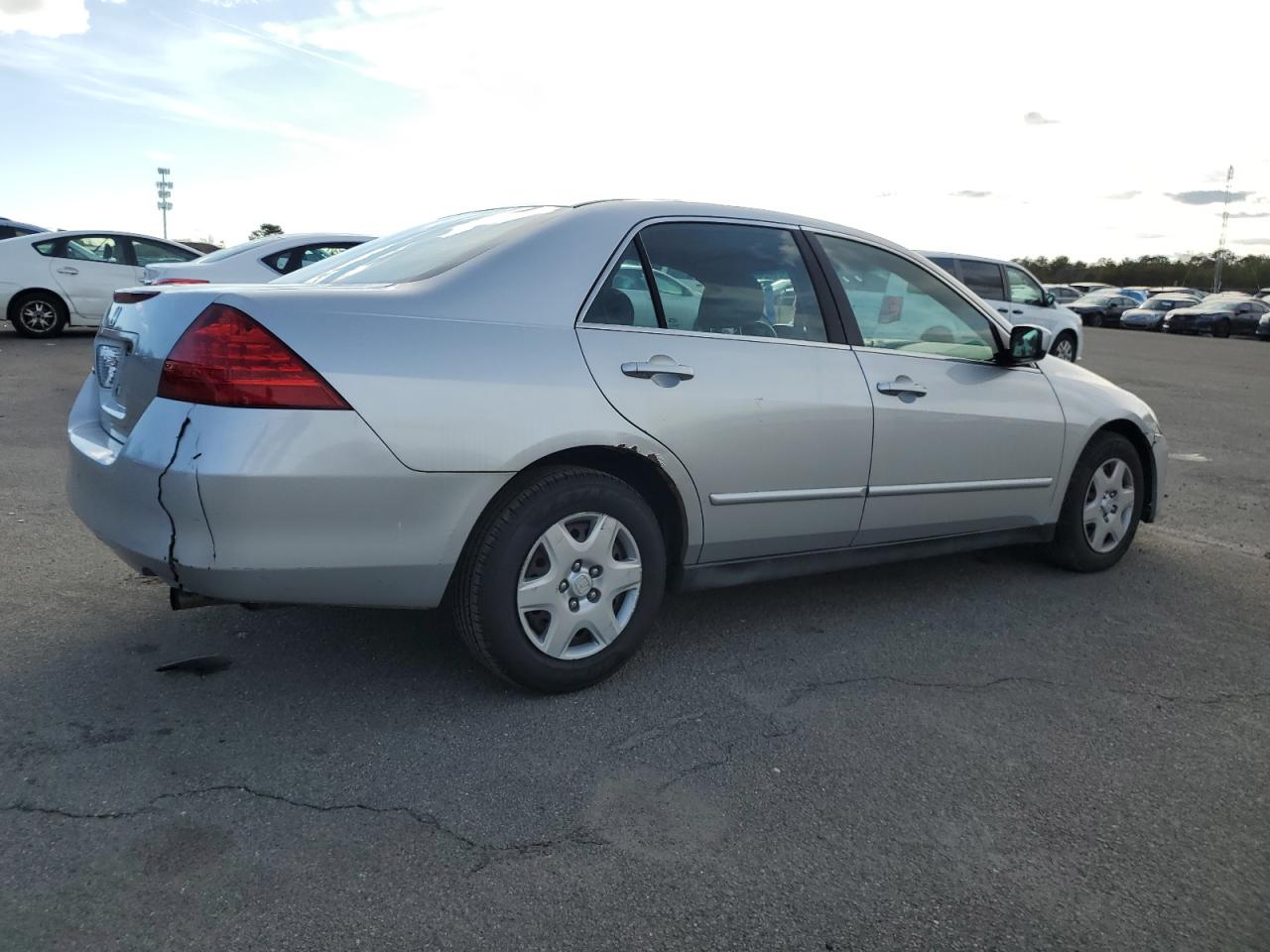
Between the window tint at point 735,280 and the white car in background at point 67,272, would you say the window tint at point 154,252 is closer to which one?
the white car in background at point 67,272

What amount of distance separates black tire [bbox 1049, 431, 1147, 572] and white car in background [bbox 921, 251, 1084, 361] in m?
10.8

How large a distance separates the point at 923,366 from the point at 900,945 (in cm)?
258

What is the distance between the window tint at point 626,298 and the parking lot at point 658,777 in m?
1.20

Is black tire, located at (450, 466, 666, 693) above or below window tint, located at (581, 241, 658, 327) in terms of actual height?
below

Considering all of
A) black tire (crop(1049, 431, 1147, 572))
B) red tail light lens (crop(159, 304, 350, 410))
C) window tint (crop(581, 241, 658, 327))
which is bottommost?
black tire (crop(1049, 431, 1147, 572))

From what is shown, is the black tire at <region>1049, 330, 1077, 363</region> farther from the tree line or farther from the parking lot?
the tree line

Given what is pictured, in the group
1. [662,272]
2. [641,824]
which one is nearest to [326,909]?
[641,824]

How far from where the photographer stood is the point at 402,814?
8.80 ft

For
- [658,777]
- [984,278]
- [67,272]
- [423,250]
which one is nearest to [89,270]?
[67,272]

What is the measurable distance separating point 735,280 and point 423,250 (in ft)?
3.66

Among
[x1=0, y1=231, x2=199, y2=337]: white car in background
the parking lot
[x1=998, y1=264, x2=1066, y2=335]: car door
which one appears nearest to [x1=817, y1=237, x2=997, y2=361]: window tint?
the parking lot

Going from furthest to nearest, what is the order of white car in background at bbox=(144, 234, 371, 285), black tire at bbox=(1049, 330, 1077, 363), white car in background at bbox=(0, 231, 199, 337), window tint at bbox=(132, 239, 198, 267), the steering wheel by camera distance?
black tire at bbox=(1049, 330, 1077, 363), window tint at bbox=(132, 239, 198, 267), white car in background at bbox=(0, 231, 199, 337), white car in background at bbox=(144, 234, 371, 285), the steering wheel

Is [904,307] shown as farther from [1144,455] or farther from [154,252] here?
[154,252]

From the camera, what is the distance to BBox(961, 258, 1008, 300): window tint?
619 inches
